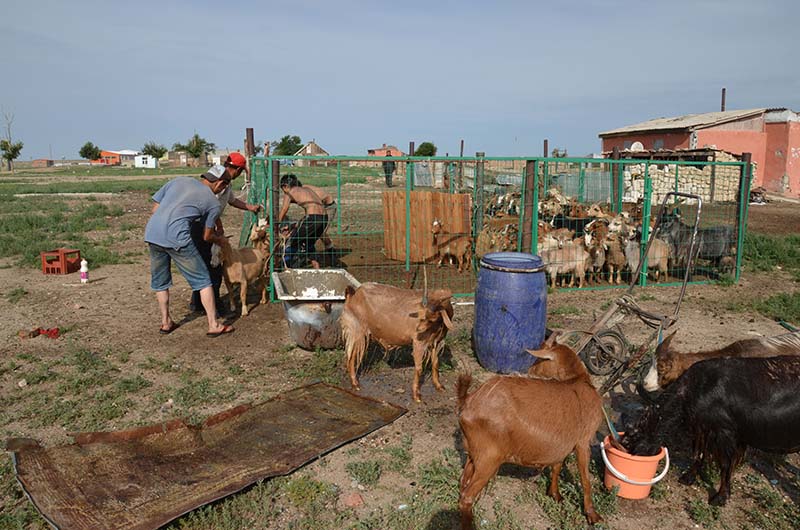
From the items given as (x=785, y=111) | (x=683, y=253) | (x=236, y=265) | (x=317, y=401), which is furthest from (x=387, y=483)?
(x=785, y=111)

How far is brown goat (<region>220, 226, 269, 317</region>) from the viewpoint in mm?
8703

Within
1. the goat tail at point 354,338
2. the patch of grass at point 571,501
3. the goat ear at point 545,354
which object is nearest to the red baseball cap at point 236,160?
the goat tail at point 354,338

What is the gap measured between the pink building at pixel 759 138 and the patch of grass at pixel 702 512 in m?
28.8

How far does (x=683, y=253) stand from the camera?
39.9ft

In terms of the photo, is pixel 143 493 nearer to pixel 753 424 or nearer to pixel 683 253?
pixel 753 424

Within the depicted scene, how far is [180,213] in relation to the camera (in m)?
7.22

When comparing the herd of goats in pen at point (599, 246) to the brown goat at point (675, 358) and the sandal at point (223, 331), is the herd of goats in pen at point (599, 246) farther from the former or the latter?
the brown goat at point (675, 358)

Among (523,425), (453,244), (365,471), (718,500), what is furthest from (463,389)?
(453,244)

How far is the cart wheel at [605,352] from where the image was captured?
648 cm

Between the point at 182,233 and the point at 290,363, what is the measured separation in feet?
6.93

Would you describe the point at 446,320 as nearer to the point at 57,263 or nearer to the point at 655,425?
the point at 655,425

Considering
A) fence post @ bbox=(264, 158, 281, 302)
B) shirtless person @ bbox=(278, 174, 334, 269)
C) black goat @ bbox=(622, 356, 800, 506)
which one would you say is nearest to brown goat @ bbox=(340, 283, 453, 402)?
black goat @ bbox=(622, 356, 800, 506)

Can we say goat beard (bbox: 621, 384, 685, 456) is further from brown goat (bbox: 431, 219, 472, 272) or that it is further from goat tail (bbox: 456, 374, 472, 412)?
brown goat (bbox: 431, 219, 472, 272)

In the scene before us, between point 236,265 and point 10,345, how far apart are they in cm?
298
